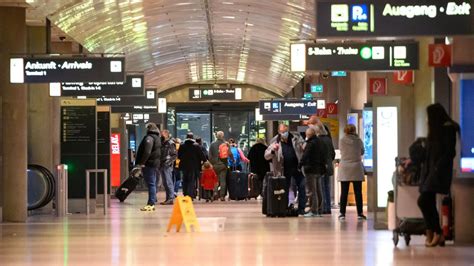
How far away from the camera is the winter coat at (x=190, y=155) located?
27.8m

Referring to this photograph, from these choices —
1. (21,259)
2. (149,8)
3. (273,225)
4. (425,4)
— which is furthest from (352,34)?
(149,8)

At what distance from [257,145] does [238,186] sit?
469 cm

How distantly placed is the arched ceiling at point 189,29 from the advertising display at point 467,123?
30.4 feet

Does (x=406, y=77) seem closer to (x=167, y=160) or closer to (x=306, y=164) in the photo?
(x=306, y=164)

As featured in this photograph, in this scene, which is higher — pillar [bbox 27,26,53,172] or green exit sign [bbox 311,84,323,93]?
green exit sign [bbox 311,84,323,93]

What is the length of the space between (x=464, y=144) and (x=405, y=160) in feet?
2.31

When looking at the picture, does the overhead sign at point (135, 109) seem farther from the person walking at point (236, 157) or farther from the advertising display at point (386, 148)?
the advertising display at point (386, 148)

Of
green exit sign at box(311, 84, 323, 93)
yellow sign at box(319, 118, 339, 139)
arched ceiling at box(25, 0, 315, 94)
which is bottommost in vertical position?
yellow sign at box(319, 118, 339, 139)

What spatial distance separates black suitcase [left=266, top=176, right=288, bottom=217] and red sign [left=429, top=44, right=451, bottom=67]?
6850 millimetres

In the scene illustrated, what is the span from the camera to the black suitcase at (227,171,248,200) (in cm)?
3005

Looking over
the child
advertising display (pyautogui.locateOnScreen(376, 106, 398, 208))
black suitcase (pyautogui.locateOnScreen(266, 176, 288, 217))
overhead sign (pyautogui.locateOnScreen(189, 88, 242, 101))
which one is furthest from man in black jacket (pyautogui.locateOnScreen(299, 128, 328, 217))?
overhead sign (pyautogui.locateOnScreen(189, 88, 242, 101))

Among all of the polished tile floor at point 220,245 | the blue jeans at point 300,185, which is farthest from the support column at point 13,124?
the blue jeans at point 300,185

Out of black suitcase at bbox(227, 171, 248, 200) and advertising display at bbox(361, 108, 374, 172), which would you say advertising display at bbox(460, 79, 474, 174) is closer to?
advertising display at bbox(361, 108, 374, 172)

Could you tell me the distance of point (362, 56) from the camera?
17266 mm
